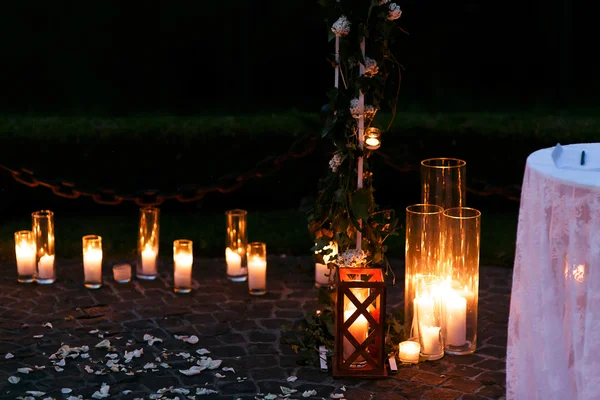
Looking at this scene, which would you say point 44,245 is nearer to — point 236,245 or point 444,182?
point 236,245

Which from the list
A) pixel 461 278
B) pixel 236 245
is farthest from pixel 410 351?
pixel 236 245

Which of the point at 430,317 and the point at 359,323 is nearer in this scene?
the point at 359,323

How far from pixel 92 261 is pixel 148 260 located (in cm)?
42

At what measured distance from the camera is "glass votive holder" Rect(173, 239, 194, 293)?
22.0 ft

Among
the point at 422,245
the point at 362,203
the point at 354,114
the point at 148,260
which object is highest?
the point at 354,114

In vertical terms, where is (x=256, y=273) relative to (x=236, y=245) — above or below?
below

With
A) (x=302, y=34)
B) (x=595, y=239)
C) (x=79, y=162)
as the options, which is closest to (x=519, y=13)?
(x=302, y=34)

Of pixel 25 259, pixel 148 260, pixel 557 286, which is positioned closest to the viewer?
pixel 557 286

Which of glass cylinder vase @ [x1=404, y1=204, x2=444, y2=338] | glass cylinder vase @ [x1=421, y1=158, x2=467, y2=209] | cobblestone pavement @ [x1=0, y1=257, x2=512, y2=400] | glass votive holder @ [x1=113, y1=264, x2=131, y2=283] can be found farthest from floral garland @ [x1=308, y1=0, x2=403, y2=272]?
glass votive holder @ [x1=113, y1=264, x2=131, y2=283]

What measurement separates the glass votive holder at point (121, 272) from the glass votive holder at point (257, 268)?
90 cm

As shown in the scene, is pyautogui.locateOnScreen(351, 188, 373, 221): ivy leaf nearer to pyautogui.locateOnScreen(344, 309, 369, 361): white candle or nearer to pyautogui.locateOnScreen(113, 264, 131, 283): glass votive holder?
pyautogui.locateOnScreen(344, 309, 369, 361): white candle

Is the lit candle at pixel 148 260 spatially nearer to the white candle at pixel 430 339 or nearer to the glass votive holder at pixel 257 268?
the glass votive holder at pixel 257 268

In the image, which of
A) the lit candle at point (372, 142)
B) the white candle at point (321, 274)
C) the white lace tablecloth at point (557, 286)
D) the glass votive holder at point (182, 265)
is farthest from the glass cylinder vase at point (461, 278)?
the glass votive holder at point (182, 265)

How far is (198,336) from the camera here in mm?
6047
